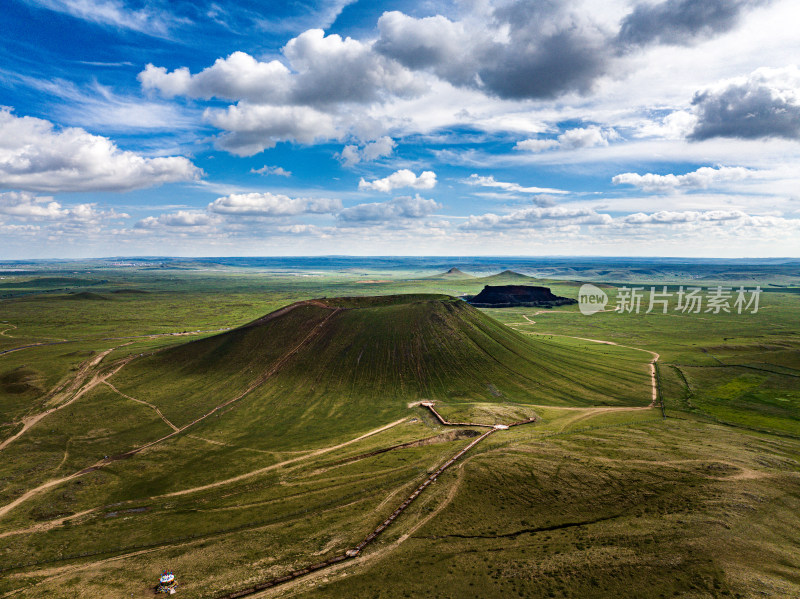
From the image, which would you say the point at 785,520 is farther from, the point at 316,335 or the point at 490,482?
the point at 316,335

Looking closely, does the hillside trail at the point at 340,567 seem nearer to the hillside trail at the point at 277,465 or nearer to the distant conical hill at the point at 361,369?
the hillside trail at the point at 277,465

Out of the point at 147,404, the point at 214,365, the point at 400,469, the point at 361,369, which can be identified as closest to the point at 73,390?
the point at 147,404

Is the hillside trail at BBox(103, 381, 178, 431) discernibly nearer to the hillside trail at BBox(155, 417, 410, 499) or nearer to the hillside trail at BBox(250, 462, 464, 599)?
the hillside trail at BBox(155, 417, 410, 499)

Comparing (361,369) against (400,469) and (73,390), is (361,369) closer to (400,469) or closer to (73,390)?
(400,469)

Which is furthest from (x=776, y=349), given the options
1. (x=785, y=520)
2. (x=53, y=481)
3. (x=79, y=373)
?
(x=79, y=373)

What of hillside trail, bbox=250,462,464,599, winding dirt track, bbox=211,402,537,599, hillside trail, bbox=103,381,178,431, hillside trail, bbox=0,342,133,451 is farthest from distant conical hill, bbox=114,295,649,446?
hillside trail, bbox=250,462,464,599

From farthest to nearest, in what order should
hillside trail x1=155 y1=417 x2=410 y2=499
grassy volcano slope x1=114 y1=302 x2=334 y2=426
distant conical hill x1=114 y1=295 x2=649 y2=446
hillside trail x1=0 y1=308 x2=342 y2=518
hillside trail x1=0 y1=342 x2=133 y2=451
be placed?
1. grassy volcano slope x1=114 y1=302 x2=334 y2=426
2. distant conical hill x1=114 y1=295 x2=649 y2=446
3. hillside trail x1=0 y1=342 x2=133 y2=451
4. hillside trail x1=0 y1=308 x2=342 y2=518
5. hillside trail x1=155 y1=417 x2=410 y2=499
